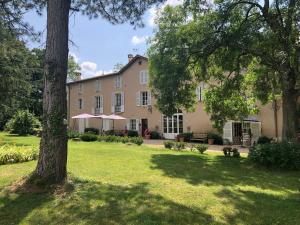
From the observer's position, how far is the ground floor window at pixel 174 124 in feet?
108

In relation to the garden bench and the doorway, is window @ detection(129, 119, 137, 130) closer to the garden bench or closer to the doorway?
the doorway

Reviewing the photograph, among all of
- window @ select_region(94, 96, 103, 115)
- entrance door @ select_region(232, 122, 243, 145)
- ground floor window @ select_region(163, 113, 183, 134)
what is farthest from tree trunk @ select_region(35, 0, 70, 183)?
window @ select_region(94, 96, 103, 115)

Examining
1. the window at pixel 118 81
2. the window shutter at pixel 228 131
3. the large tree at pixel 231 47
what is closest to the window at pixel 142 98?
the window at pixel 118 81

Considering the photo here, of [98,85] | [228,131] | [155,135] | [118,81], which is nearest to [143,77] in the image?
[118,81]

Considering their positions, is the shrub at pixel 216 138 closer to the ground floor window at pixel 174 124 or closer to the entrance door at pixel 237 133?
the entrance door at pixel 237 133

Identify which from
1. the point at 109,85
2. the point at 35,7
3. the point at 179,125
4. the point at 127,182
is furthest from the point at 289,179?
the point at 109,85

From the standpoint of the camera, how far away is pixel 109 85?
40.2 m

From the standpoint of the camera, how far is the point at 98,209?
6469 millimetres

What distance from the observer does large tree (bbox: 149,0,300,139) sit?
14.4 m

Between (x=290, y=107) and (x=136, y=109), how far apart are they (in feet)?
75.3

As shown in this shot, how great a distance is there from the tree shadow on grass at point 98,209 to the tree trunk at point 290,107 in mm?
9605

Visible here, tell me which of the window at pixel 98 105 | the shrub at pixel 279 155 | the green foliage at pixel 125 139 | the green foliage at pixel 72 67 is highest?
the green foliage at pixel 72 67

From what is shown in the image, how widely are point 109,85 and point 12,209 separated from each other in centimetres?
3396

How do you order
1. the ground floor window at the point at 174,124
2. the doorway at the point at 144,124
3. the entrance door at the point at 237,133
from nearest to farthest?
the entrance door at the point at 237,133, the ground floor window at the point at 174,124, the doorway at the point at 144,124
